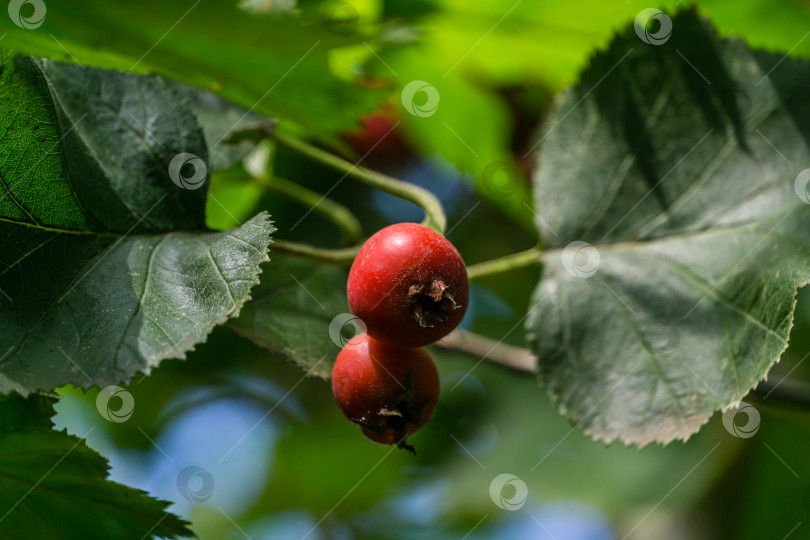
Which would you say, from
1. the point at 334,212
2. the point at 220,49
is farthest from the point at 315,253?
the point at 220,49

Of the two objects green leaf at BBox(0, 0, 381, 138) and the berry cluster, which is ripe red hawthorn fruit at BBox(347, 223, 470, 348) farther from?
green leaf at BBox(0, 0, 381, 138)

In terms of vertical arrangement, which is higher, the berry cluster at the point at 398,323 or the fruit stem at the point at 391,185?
the fruit stem at the point at 391,185

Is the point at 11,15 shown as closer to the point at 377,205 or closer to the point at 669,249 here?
the point at 669,249

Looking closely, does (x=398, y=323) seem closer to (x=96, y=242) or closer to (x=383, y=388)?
(x=383, y=388)

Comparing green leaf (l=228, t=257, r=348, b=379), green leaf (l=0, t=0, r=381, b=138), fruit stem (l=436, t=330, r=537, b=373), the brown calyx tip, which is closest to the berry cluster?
the brown calyx tip

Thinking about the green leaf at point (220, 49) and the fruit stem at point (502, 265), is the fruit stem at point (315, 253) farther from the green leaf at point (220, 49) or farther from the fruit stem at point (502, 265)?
the green leaf at point (220, 49)

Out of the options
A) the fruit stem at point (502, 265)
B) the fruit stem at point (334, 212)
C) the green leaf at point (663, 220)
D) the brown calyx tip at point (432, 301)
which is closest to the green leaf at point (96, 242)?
the brown calyx tip at point (432, 301)
